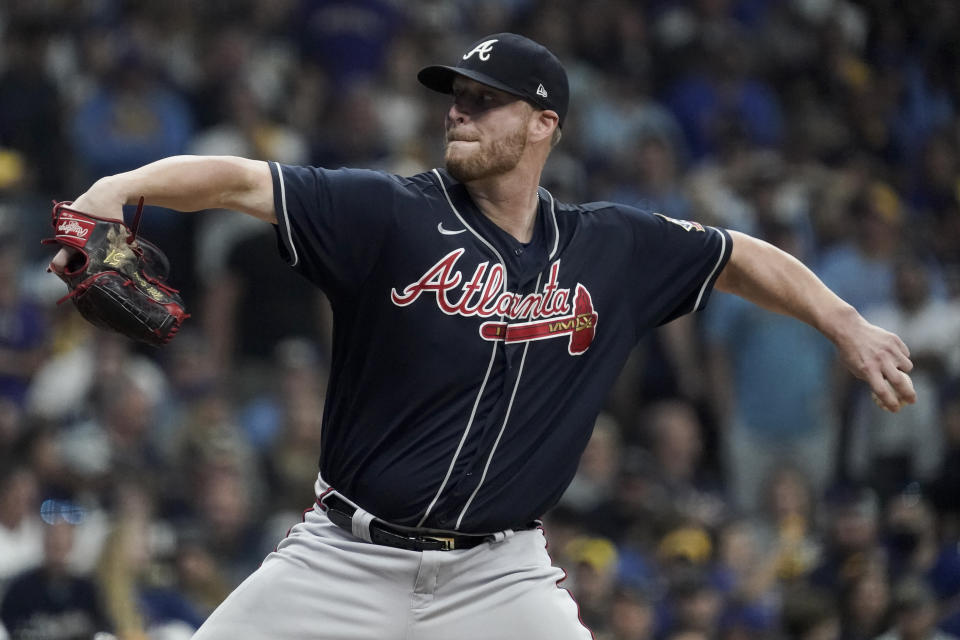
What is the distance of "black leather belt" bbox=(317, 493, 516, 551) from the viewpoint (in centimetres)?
407

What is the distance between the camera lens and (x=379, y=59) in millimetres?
10945

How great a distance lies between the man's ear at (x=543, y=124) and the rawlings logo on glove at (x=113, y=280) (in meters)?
1.20

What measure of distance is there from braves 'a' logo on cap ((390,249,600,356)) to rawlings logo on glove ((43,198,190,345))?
664mm

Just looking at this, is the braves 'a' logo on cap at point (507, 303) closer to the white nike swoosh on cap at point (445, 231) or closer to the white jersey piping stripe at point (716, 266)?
the white nike swoosh on cap at point (445, 231)

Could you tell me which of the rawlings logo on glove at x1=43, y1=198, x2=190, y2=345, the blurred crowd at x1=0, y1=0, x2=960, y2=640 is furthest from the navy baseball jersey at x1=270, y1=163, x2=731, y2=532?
the blurred crowd at x1=0, y1=0, x2=960, y2=640

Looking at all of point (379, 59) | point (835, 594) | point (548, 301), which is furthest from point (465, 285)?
point (379, 59)

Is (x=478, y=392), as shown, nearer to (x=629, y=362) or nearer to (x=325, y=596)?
(x=325, y=596)

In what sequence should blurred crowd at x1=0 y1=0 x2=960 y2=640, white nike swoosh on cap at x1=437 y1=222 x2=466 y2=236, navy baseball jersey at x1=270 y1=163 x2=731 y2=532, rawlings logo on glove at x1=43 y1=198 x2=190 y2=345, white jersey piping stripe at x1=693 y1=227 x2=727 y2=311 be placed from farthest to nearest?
blurred crowd at x1=0 y1=0 x2=960 y2=640 → white jersey piping stripe at x1=693 y1=227 x2=727 y2=311 → white nike swoosh on cap at x1=437 y1=222 x2=466 y2=236 → navy baseball jersey at x1=270 y1=163 x2=731 y2=532 → rawlings logo on glove at x1=43 y1=198 x2=190 y2=345

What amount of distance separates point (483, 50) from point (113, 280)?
4.22 ft

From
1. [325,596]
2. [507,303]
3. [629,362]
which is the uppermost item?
[507,303]

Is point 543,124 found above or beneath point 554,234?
above

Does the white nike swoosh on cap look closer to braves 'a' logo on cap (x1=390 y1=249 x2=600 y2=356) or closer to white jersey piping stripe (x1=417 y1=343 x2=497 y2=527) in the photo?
braves 'a' logo on cap (x1=390 y1=249 x2=600 y2=356)

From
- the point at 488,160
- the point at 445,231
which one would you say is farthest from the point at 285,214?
the point at 488,160

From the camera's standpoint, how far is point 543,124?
14.4 feet
